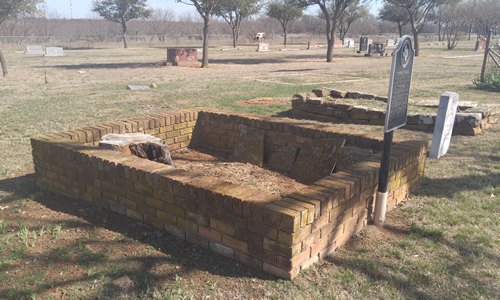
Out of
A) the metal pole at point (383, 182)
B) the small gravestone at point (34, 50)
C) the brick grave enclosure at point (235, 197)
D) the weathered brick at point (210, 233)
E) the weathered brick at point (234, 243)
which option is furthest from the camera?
the small gravestone at point (34, 50)

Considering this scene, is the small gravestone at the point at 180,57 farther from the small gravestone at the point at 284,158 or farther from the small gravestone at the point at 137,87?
the small gravestone at the point at 284,158

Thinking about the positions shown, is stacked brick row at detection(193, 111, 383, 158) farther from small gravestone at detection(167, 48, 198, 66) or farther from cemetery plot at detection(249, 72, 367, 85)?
small gravestone at detection(167, 48, 198, 66)

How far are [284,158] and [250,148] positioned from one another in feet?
1.72

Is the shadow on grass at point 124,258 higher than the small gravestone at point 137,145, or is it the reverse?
the small gravestone at point 137,145

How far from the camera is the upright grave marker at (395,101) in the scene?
3227 millimetres

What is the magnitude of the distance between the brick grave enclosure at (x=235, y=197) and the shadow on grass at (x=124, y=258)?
0.29 feet

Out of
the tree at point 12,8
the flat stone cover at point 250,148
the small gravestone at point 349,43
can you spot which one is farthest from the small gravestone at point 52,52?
the small gravestone at point 349,43

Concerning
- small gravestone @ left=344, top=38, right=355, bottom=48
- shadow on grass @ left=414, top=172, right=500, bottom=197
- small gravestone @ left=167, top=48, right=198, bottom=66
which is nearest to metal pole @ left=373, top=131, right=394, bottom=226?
shadow on grass @ left=414, top=172, right=500, bottom=197

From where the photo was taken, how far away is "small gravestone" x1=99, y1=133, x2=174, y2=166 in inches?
177

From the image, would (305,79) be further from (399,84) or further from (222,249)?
(222,249)

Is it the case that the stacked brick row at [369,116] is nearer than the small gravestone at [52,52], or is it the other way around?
the stacked brick row at [369,116]

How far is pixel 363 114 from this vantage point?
8.37 meters

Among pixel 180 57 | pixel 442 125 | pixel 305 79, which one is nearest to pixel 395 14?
pixel 180 57

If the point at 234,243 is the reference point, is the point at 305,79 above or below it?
above
